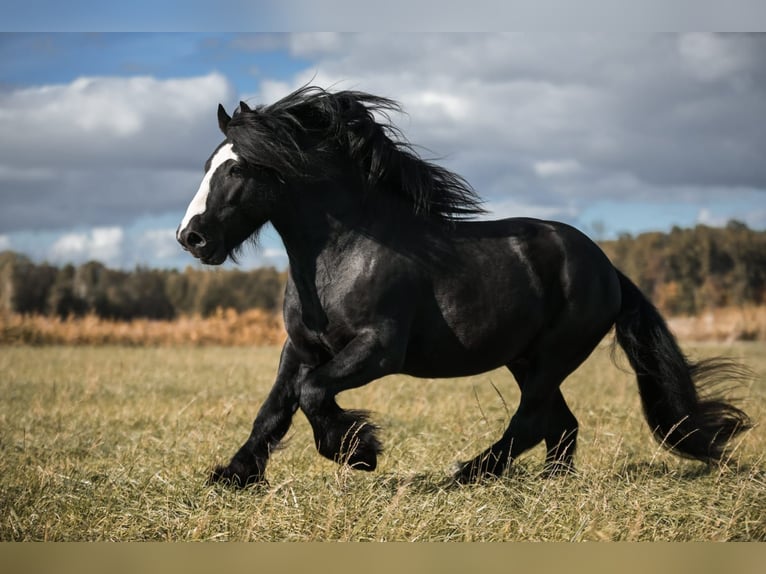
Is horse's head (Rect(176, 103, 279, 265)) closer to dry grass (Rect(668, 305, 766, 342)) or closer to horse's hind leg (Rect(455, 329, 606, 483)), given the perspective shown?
horse's hind leg (Rect(455, 329, 606, 483))

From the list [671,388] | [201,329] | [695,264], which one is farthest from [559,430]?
[695,264]

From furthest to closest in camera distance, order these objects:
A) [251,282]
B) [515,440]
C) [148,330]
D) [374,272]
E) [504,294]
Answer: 1. [251,282]
2. [148,330]
3. [515,440]
4. [504,294]
5. [374,272]

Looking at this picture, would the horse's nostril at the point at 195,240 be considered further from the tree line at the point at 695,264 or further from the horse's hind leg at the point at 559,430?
the tree line at the point at 695,264

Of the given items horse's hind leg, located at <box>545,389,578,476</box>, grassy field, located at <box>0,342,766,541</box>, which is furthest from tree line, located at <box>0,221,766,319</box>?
horse's hind leg, located at <box>545,389,578,476</box>

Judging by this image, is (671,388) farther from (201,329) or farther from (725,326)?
(725,326)

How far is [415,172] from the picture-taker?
5395mm

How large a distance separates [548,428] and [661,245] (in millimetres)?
29294

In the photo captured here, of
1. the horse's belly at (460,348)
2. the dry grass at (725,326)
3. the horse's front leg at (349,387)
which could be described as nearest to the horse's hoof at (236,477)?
the horse's front leg at (349,387)

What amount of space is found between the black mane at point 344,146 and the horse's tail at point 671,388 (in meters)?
1.56

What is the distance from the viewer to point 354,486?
5031mm

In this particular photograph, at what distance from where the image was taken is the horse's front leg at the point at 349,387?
15.7 ft

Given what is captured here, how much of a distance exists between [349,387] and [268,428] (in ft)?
2.45

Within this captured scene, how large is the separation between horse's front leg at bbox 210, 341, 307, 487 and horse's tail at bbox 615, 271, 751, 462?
249 cm

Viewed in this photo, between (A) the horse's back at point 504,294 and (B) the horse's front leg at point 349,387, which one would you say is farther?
(A) the horse's back at point 504,294
